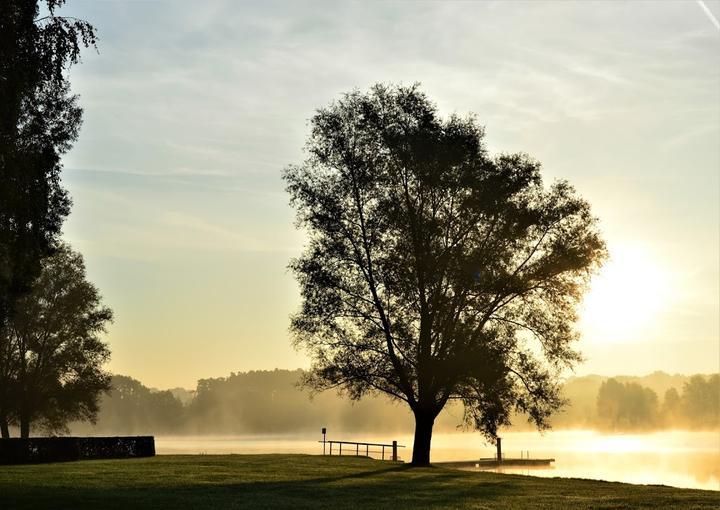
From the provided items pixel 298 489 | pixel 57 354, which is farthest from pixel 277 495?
pixel 57 354

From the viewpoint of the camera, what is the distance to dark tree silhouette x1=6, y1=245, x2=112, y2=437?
56969 mm

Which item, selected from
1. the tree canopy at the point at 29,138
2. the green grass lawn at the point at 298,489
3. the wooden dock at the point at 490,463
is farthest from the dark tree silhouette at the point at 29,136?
the wooden dock at the point at 490,463

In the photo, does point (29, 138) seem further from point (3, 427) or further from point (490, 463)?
point (490, 463)

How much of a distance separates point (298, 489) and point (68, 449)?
19145mm

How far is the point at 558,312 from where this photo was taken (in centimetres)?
3947

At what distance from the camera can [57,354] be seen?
189 ft

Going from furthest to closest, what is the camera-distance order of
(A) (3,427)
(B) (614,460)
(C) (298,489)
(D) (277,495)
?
(B) (614,460) < (A) (3,427) < (C) (298,489) < (D) (277,495)

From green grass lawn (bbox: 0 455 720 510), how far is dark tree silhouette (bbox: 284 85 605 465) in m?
4.03

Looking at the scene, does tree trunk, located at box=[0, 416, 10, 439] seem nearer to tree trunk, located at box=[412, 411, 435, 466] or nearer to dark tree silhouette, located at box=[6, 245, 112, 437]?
dark tree silhouette, located at box=[6, 245, 112, 437]

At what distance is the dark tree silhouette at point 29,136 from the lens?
23.9m

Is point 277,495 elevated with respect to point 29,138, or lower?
lower

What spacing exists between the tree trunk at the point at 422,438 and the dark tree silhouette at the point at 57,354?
2466 centimetres

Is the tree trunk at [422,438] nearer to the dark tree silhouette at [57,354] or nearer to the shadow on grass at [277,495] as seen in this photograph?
the shadow on grass at [277,495]

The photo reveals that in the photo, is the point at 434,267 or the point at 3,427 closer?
the point at 434,267
